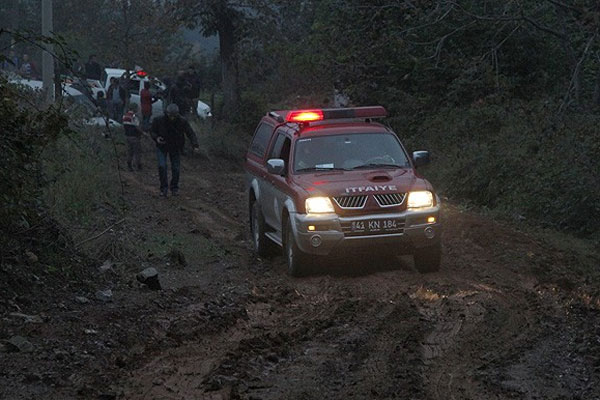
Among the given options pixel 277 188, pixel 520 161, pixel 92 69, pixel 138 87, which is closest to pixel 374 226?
pixel 277 188

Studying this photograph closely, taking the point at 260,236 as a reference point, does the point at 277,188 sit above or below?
above

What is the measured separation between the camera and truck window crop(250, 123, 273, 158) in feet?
50.8

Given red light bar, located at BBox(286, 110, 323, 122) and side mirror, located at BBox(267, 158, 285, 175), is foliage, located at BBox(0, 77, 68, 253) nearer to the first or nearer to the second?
side mirror, located at BBox(267, 158, 285, 175)

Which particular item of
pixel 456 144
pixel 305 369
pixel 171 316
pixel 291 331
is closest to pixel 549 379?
pixel 305 369

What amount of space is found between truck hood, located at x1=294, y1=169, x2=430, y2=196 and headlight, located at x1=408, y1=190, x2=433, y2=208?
7 centimetres

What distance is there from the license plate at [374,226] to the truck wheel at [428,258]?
1.45 ft

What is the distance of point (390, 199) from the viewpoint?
42.4 ft

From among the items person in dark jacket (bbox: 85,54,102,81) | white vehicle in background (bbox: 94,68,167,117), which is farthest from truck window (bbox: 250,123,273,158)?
person in dark jacket (bbox: 85,54,102,81)

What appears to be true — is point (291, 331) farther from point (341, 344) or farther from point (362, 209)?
point (362, 209)

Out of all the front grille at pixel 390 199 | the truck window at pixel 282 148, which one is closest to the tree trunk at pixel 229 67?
the truck window at pixel 282 148

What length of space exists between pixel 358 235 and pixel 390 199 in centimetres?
58

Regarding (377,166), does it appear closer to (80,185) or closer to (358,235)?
(358,235)

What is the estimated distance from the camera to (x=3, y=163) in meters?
10.1

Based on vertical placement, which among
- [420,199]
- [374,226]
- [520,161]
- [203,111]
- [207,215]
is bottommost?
[203,111]
